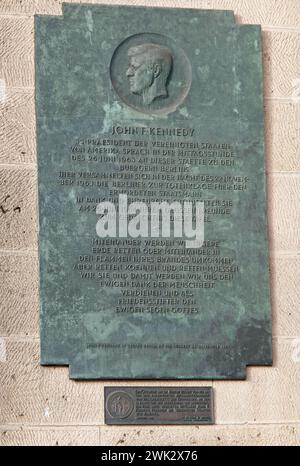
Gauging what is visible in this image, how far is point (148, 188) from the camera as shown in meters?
10.9

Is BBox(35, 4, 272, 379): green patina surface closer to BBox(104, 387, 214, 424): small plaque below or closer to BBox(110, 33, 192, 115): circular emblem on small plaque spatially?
BBox(110, 33, 192, 115): circular emblem on small plaque

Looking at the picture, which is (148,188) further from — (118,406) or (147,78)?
(118,406)

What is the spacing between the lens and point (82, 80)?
10.9 metres

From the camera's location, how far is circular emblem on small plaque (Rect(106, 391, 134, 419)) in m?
10.5

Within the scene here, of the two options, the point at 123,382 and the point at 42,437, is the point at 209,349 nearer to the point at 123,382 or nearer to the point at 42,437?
the point at 123,382

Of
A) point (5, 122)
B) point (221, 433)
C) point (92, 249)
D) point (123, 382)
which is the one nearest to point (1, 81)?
point (5, 122)

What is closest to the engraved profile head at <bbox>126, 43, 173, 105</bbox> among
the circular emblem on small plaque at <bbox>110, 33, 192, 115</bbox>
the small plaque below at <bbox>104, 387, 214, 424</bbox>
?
the circular emblem on small plaque at <bbox>110, 33, 192, 115</bbox>

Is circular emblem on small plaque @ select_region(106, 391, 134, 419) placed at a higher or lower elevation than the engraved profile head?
lower

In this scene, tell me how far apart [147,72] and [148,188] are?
909mm

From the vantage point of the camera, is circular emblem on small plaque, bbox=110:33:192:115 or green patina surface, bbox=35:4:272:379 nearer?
green patina surface, bbox=35:4:272:379

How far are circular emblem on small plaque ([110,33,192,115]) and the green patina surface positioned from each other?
0.01m

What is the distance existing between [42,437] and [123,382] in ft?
2.38

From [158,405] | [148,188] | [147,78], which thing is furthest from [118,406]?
[147,78]
